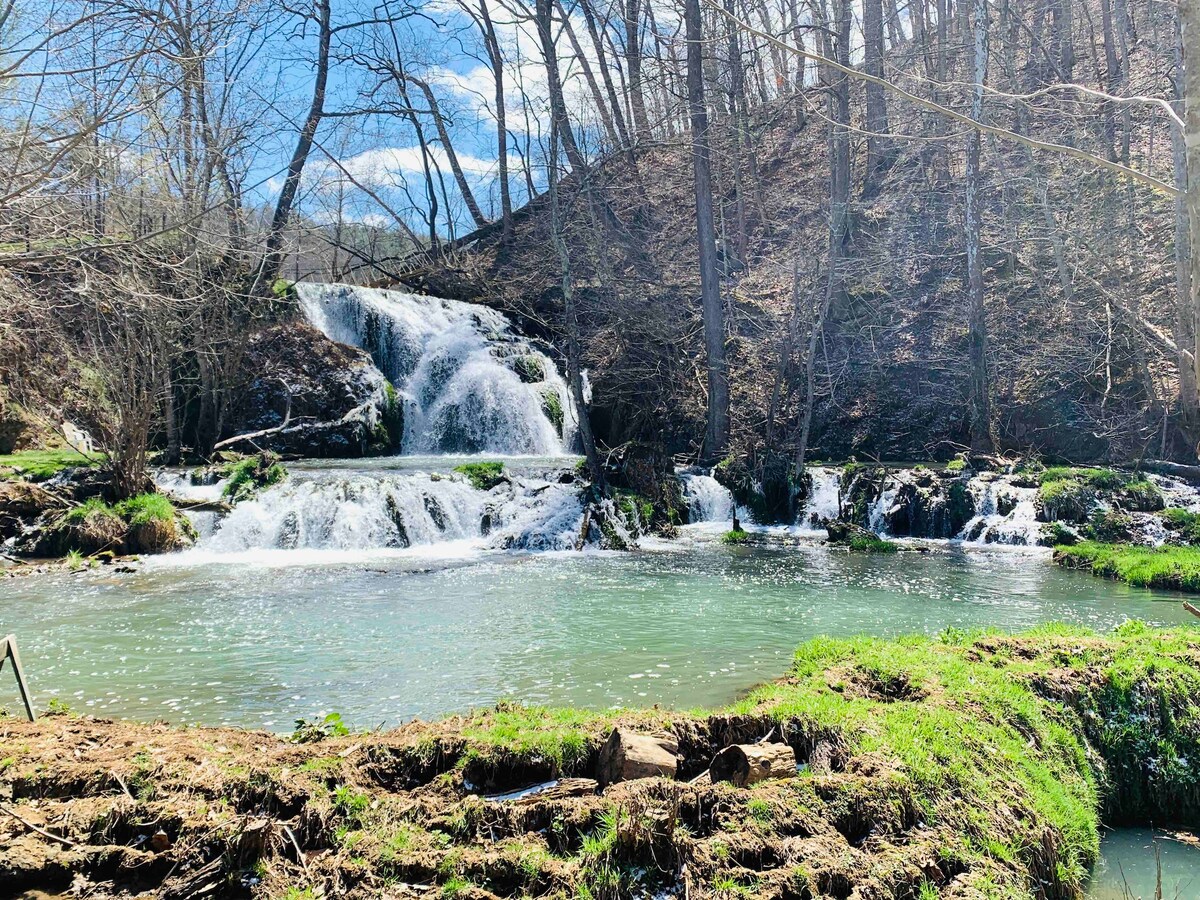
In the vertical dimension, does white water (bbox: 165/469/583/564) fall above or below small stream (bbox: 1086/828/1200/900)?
above

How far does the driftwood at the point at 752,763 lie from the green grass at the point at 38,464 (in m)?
12.0

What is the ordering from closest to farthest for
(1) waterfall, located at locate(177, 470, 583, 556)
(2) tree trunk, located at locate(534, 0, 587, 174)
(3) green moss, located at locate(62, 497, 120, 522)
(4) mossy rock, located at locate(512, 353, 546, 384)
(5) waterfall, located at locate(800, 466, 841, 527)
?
(3) green moss, located at locate(62, 497, 120, 522) → (1) waterfall, located at locate(177, 470, 583, 556) → (2) tree trunk, located at locate(534, 0, 587, 174) → (5) waterfall, located at locate(800, 466, 841, 527) → (4) mossy rock, located at locate(512, 353, 546, 384)

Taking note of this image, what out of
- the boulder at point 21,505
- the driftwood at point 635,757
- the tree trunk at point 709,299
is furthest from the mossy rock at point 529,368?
the driftwood at point 635,757

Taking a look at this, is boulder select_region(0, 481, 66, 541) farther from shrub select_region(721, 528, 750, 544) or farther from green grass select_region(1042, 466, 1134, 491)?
green grass select_region(1042, 466, 1134, 491)

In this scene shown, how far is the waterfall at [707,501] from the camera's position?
15.7 metres

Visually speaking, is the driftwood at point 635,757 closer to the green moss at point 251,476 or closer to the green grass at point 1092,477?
the green moss at point 251,476

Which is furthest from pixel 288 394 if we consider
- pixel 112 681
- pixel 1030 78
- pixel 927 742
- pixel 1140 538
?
pixel 1030 78

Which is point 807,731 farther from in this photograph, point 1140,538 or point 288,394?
point 288,394

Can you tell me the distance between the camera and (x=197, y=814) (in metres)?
3.44

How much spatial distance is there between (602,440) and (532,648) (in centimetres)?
1266

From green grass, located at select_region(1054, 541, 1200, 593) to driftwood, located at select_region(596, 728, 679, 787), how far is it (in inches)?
339

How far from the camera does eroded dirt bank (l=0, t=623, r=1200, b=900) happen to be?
124 inches

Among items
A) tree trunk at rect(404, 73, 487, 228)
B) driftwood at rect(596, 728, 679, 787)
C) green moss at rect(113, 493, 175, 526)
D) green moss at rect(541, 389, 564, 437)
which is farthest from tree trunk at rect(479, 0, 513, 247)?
driftwood at rect(596, 728, 679, 787)

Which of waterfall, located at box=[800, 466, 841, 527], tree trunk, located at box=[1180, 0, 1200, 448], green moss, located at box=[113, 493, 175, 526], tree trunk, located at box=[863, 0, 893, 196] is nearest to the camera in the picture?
tree trunk, located at box=[1180, 0, 1200, 448]
